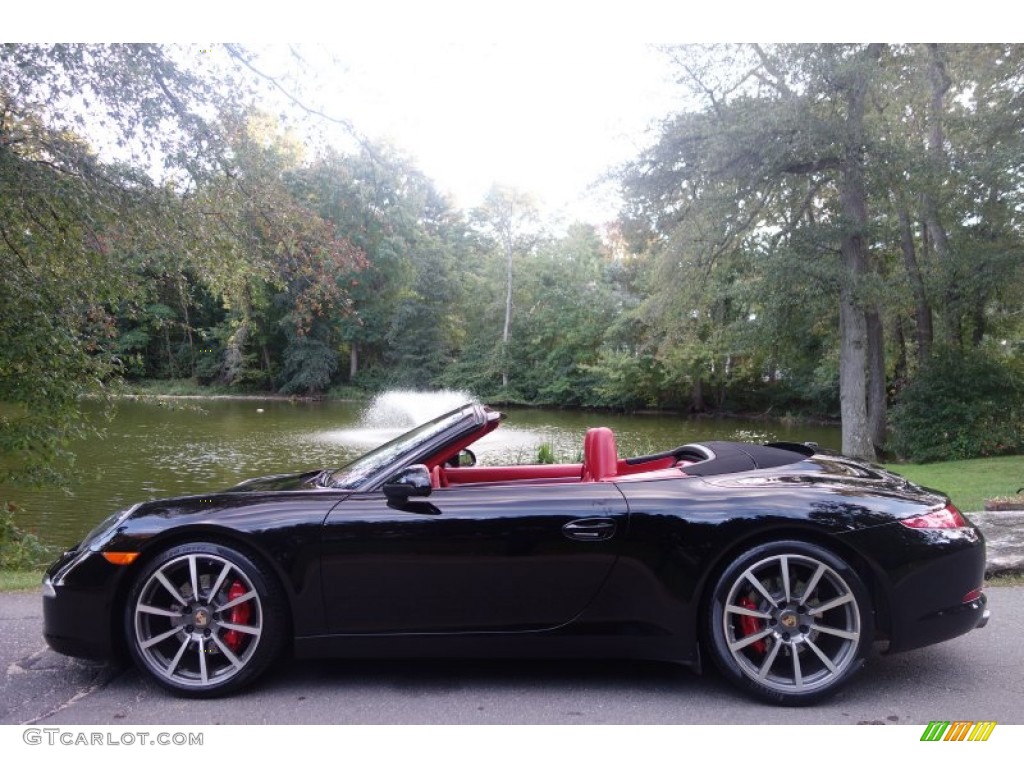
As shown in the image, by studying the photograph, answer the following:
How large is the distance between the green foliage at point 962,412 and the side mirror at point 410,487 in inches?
698

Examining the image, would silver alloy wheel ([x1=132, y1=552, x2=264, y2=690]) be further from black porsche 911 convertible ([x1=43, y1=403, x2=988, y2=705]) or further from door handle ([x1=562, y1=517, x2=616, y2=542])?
door handle ([x1=562, y1=517, x2=616, y2=542])

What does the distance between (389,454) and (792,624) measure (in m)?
1.95

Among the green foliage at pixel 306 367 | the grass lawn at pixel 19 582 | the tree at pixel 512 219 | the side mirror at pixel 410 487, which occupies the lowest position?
the grass lawn at pixel 19 582

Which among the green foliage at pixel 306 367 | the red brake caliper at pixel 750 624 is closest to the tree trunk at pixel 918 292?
the red brake caliper at pixel 750 624

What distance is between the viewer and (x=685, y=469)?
140 inches

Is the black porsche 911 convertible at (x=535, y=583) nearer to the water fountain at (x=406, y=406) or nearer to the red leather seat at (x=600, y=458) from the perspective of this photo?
the red leather seat at (x=600, y=458)

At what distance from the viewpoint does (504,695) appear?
3.11 metres

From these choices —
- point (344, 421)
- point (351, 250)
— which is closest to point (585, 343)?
point (344, 421)

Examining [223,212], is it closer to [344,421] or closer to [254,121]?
[254,121]

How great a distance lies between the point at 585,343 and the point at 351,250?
33133 millimetres

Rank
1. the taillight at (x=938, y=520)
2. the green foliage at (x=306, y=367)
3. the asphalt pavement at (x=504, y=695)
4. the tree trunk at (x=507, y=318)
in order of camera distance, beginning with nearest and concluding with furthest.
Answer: the asphalt pavement at (x=504, y=695)
the taillight at (x=938, y=520)
the tree trunk at (x=507, y=318)
the green foliage at (x=306, y=367)

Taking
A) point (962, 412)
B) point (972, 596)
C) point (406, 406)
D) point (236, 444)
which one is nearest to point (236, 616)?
point (972, 596)

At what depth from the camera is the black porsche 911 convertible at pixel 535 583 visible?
10.2 feet
